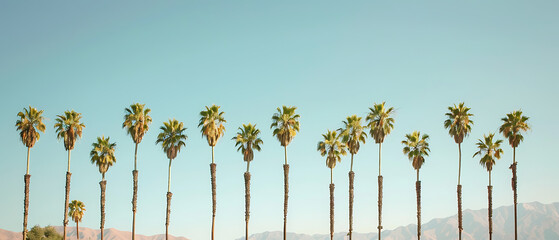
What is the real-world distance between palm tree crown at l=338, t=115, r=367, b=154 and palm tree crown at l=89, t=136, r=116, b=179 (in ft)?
103

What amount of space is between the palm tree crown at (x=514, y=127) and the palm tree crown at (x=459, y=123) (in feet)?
15.3

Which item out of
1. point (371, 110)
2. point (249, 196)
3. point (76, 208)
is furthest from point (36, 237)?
point (371, 110)

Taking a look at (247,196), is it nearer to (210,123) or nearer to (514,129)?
(210,123)

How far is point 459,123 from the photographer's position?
248 feet

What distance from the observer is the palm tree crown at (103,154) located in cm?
7338

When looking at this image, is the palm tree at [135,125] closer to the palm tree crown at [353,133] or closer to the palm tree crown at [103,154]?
the palm tree crown at [103,154]

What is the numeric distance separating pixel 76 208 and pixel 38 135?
34.2m

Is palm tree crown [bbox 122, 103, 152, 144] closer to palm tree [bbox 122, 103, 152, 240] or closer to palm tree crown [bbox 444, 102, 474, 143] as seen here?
palm tree [bbox 122, 103, 152, 240]

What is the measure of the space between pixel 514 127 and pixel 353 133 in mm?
21445

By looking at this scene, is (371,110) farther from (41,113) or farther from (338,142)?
(41,113)

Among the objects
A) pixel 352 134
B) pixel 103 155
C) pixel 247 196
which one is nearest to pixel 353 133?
pixel 352 134

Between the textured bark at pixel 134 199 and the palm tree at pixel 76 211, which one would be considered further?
the palm tree at pixel 76 211

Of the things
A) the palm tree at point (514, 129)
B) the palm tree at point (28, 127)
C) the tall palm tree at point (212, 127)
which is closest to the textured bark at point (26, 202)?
the palm tree at point (28, 127)

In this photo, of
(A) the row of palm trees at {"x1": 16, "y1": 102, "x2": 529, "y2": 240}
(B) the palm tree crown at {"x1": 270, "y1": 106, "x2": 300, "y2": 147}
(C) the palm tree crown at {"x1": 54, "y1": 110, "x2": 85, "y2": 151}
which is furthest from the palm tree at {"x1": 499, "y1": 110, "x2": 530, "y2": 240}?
(C) the palm tree crown at {"x1": 54, "y1": 110, "x2": 85, "y2": 151}
